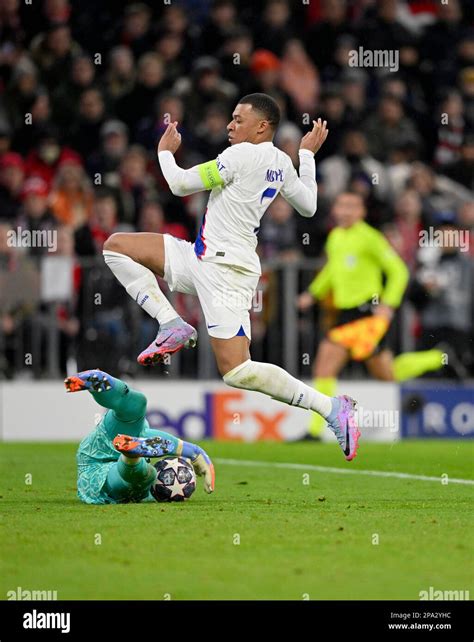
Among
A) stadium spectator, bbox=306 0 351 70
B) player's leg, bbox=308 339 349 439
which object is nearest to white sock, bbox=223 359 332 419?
player's leg, bbox=308 339 349 439

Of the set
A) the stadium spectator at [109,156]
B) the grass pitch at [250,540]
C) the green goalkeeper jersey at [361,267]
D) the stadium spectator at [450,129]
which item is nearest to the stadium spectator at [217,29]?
the stadium spectator at [109,156]

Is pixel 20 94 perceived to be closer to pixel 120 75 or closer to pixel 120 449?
pixel 120 75

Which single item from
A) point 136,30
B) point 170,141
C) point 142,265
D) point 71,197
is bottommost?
point 142,265

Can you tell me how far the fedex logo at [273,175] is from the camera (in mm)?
9578

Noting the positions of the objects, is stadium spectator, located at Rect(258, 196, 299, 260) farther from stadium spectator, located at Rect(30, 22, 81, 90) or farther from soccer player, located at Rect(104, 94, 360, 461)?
soccer player, located at Rect(104, 94, 360, 461)

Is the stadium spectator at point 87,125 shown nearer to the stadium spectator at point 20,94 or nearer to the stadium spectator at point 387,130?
the stadium spectator at point 20,94

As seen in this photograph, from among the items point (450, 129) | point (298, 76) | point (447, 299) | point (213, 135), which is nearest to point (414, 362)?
point (447, 299)

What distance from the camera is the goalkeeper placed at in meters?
15.7

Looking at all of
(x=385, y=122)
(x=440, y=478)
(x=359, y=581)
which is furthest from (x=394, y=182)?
(x=359, y=581)

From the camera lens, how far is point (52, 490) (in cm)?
1035

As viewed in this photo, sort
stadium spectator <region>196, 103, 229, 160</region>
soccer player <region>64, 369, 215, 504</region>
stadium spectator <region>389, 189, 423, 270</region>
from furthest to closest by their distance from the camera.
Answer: stadium spectator <region>196, 103, 229, 160</region> → stadium spectator <region>389, 189, 423, 270</region> → soccer player <region>64, 369, 215, 504</region>

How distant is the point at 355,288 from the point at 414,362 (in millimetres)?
1414

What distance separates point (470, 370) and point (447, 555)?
9776 millimetres

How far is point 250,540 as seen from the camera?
25.4ft
